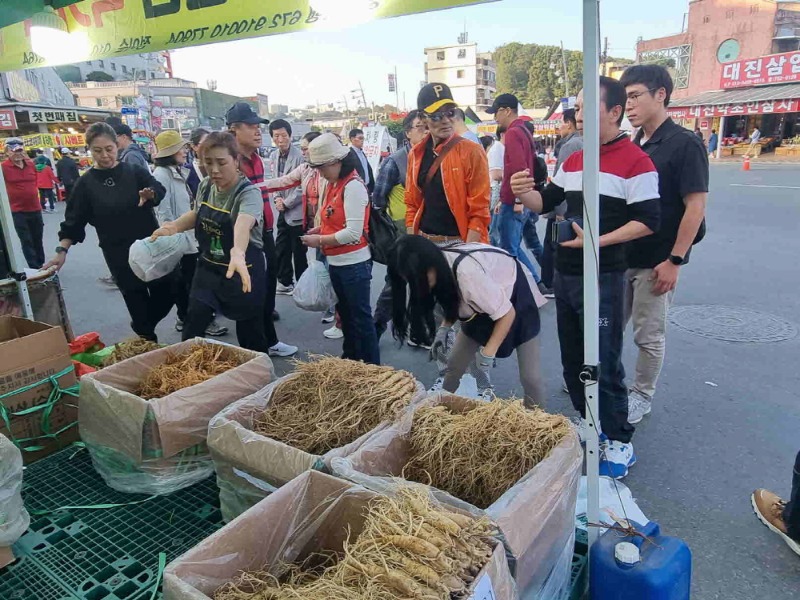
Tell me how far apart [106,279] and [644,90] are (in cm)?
706

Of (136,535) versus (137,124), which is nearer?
(136,535)

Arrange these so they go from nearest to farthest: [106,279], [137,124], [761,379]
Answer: [761,379], [106,279], [137,124]

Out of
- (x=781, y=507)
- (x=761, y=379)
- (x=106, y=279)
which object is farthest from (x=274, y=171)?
(x=781, y=507)

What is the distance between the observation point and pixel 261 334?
11.1 ft

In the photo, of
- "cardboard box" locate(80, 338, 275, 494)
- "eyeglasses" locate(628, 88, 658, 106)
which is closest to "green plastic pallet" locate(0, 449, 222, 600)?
"cardboard box" locate(80, 338, 275, 494)

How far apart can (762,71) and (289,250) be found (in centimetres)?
3495

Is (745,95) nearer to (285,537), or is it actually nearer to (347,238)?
(347,238)

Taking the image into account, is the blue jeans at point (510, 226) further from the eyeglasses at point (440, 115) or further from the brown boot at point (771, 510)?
the brown boot at point (771, 510)

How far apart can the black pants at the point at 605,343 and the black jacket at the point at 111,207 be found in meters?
3.15

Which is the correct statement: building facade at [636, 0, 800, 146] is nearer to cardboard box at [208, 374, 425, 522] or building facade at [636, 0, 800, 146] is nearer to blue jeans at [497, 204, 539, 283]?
blue jeans at [497, 204, 539, 283]

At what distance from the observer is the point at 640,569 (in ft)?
5.65

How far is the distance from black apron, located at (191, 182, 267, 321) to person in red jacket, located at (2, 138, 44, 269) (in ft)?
19.7

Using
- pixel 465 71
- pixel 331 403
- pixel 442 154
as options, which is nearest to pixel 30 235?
pixel 442 154

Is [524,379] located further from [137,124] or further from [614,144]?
[137,124]
